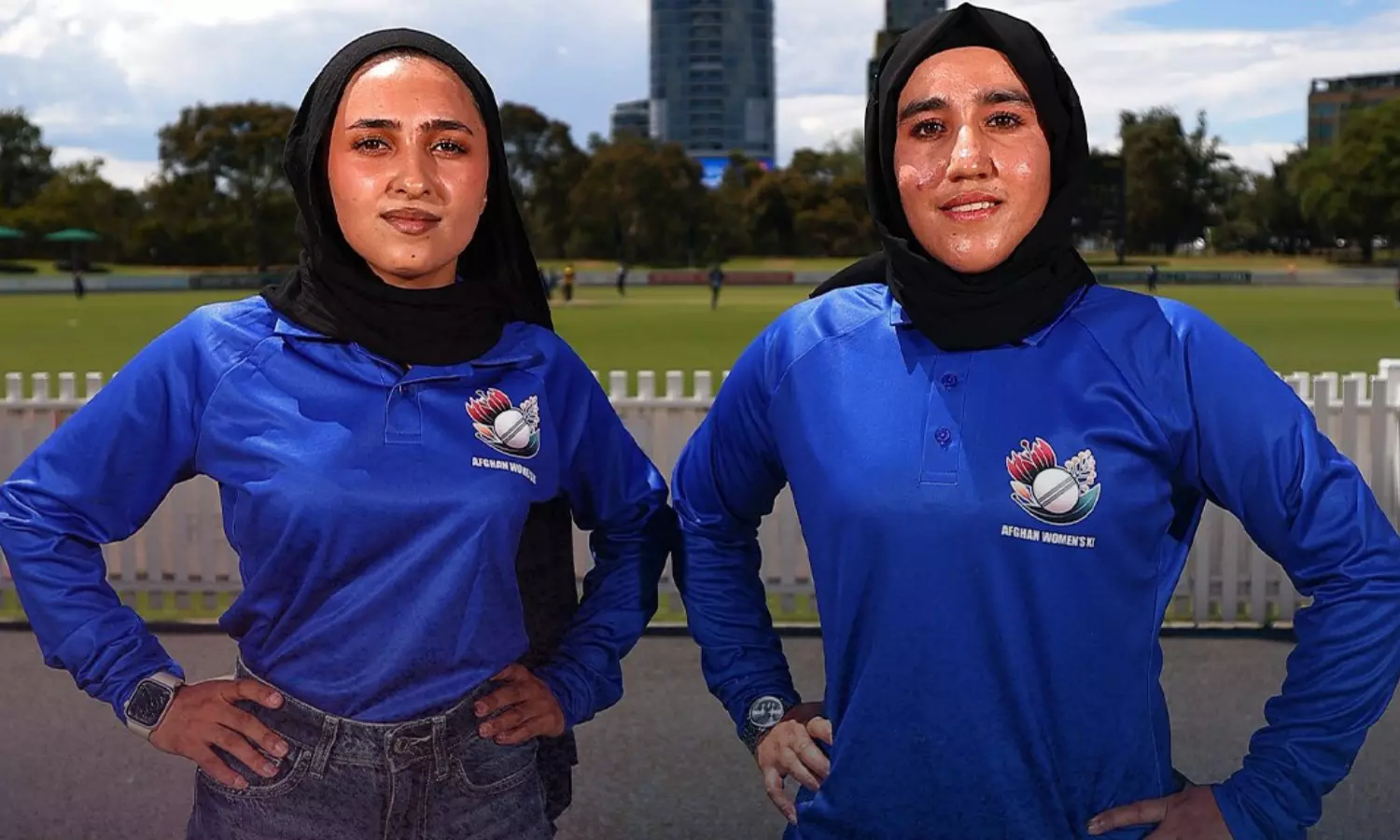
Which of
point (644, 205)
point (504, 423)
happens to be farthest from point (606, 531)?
point (644, 205)

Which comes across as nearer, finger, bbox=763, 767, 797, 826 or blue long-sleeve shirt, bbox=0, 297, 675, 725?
blue long-sleeve shirt, bbox=0, 297, 675, 725

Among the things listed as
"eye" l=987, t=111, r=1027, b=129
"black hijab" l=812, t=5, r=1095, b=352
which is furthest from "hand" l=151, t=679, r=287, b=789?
"eye" l=987, t=111, r=1027, b=129

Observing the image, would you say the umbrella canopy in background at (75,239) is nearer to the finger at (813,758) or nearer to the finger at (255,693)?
the finger at (255,693)

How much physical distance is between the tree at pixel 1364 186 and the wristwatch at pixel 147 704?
9544 centimetres

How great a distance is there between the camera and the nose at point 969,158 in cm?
220

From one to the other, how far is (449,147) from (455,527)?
63cm

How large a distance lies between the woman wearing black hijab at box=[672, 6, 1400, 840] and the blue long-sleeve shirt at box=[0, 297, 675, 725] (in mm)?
512

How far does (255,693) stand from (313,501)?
0.34 m

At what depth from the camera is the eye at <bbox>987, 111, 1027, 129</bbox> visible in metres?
2.21

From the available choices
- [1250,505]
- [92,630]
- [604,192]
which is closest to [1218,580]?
[1250,505]

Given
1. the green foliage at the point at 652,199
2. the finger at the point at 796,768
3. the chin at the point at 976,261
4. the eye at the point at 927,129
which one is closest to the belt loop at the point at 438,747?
the finger at the point at 796,768

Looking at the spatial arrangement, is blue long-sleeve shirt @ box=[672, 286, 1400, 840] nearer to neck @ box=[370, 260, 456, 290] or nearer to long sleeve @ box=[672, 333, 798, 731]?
long sleeve @ box=[672, 333, 798, 731]

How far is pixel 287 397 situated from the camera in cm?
232

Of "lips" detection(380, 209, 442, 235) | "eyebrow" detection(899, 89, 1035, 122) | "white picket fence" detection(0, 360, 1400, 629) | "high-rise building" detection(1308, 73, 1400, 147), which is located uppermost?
"high-rise building" detection(1308, 73, 1400, 147)
